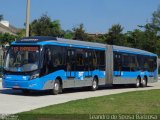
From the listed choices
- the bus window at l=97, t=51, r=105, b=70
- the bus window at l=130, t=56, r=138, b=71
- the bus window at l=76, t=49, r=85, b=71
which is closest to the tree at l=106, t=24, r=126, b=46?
the bus window at l=130, t=56, r=138, b=71

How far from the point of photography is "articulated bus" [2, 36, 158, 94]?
22.8 meters

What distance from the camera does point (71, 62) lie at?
25688 mm

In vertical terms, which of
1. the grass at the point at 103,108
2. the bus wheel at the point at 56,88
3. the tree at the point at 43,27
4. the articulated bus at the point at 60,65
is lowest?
the grass at the point at 103,108

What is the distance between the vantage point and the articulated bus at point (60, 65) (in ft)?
74.9

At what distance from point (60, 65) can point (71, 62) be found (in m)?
1.37

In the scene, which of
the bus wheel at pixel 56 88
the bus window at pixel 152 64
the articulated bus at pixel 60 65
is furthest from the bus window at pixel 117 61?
the bus wheel at pixel 56 88

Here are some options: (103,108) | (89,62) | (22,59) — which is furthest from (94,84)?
(103,108)

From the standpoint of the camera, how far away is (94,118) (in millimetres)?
12906

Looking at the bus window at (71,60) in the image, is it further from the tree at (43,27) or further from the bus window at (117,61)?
the tree at (43,27)

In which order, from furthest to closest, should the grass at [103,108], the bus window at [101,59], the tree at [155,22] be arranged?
the tree at [155,22], the bus window at [101,59], the grass at [103,108]

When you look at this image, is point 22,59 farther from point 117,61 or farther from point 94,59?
point 117,61

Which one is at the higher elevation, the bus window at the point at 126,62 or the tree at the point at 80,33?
the tree at the point at 80,33

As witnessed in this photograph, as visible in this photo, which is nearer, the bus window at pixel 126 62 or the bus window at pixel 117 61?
the bus window at pixel 117 61

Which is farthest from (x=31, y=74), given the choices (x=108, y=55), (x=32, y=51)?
(x=108, y=55)
